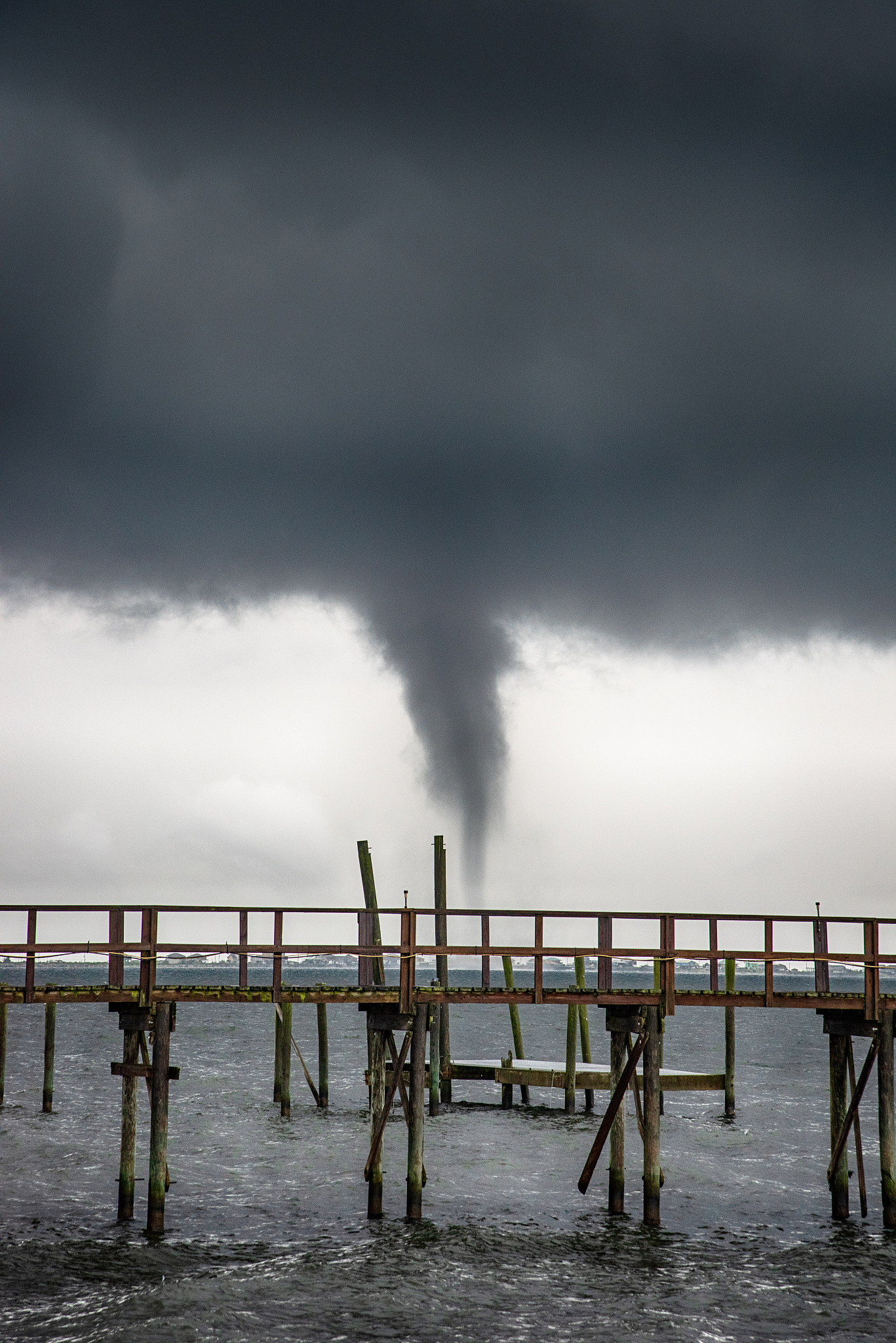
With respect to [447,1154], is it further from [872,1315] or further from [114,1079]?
[114,1079]

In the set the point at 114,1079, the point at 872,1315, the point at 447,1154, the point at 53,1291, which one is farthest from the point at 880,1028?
the point at 114,1079

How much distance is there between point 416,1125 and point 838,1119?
8508 mm

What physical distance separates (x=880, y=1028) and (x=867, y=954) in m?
1.66

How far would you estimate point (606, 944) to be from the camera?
75.0ft

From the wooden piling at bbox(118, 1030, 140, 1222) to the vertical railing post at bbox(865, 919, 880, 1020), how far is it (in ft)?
42.5

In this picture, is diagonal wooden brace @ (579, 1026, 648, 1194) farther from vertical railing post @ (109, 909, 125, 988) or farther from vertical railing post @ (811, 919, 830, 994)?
vertical railing post @ (109, 909, 125, 988)

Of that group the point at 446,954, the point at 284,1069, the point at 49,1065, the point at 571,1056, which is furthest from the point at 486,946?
the point at 49,1065

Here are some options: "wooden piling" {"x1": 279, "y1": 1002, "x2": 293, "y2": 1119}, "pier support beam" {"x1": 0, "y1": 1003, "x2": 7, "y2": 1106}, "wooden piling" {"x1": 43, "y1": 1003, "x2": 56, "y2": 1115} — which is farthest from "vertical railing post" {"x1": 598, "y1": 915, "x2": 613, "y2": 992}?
"pier support beam" {"x1": 0, "y1": 1003, "x2": 7, "y2": 1106}

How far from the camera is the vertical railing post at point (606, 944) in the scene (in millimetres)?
22814

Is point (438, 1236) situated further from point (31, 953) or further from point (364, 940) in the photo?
point (31, 953)

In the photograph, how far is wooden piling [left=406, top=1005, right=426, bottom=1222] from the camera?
22.2m

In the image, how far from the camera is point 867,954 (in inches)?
895

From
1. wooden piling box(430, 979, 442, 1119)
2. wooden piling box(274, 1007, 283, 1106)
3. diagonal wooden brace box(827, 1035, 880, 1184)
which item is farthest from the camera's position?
wooden piling box(274, 1007, 283, 1106)

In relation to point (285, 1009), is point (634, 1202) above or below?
below
